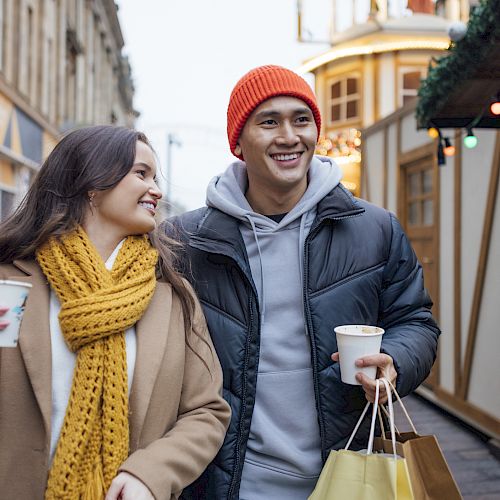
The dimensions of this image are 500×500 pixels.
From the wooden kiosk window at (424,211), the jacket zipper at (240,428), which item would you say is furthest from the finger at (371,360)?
the wooden kiosk window at (424,211)

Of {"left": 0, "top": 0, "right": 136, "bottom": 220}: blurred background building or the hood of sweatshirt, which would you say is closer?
the hood of sweatshirt

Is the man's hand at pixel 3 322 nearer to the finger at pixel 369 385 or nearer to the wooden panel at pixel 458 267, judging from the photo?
the finger at pixel 369 385

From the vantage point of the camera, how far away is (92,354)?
1.70 m

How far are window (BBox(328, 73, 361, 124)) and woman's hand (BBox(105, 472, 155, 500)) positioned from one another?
1474 centimetres

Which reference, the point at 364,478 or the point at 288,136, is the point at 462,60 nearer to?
the point at 288,136

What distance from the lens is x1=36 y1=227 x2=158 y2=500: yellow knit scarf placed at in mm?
1621

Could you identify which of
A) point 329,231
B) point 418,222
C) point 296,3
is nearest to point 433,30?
point 296,3

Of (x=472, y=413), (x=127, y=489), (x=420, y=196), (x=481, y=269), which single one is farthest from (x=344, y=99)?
(x=127, y=489)

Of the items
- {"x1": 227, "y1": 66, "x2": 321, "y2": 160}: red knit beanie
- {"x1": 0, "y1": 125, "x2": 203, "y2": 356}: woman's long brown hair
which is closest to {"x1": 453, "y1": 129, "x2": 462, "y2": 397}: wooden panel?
{"x1": 227, "y1": 66, "x2": 321, "y2": 160}: red knit beanie

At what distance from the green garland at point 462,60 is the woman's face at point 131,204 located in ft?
7.40

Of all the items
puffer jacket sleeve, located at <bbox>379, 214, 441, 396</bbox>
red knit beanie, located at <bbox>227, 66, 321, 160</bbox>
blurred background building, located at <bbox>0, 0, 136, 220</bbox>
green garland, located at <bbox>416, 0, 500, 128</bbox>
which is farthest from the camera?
blurred background building, located at <bbox>0, 0, 136, 220</bbox>

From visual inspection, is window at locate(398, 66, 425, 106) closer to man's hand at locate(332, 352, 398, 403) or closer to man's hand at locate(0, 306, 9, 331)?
man's hand at locate(332, 352, 398, 403)

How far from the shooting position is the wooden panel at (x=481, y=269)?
5.70 m

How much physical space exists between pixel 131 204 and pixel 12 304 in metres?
Answer: 0.56
